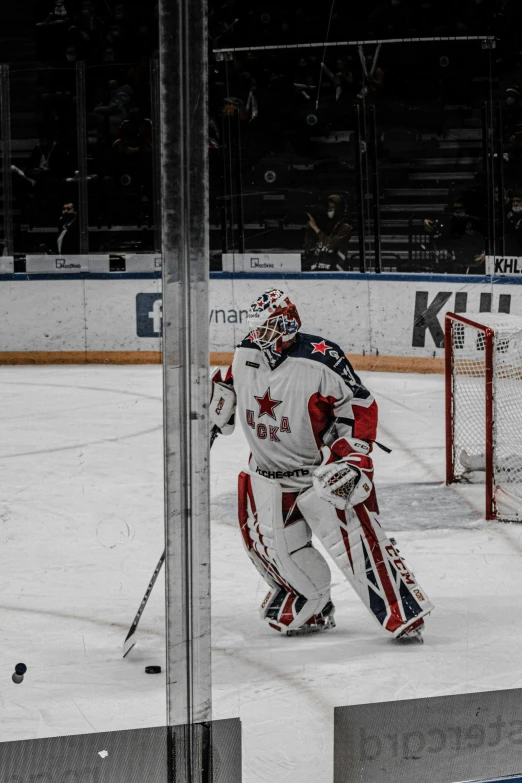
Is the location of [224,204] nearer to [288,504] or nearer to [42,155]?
[42,155]

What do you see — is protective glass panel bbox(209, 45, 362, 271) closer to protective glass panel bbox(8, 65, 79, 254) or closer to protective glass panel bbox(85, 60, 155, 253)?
protective glass panel bbox(85, 60, 155, 253)

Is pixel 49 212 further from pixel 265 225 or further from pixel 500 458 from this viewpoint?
pixel 500 458

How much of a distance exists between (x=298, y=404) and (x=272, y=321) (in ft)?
0.67

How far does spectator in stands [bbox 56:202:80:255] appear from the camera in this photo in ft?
9.26

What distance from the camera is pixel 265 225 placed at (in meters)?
3.63

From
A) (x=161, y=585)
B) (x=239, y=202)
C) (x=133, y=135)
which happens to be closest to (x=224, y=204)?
(x=239, y=202)

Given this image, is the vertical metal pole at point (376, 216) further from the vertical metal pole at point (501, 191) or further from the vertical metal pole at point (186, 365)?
the vertical metal pole at point (186, 365)

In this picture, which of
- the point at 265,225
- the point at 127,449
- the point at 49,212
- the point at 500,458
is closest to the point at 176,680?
the point at 49,212

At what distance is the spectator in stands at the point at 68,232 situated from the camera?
2.82 meters

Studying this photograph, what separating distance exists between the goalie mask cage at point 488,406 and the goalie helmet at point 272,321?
4.80 ft

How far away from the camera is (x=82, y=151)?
302 cm

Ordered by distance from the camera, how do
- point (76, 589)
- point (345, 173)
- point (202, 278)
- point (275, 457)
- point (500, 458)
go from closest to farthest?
point (202, 278) < point (275, 457) < point (76, 589) < point (500, 458) < point (345, 173)

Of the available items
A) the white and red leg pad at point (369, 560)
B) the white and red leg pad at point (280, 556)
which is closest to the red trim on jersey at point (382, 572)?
the white and red leg pad at point (369, 560)

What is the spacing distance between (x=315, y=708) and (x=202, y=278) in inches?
46.1
